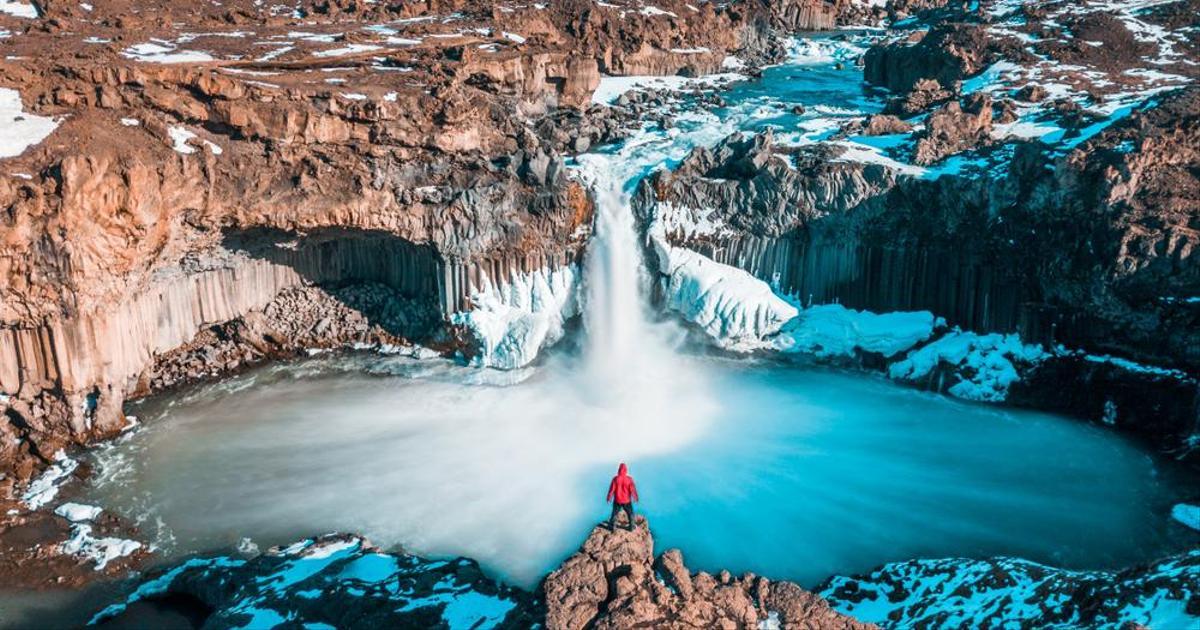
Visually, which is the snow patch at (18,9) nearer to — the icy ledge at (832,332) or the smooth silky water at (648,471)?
the smooth silky water at (648,471)

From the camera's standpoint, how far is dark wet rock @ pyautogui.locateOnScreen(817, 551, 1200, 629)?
51.0 feet

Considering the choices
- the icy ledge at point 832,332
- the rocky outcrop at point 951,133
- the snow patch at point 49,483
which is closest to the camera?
the snow patch at point 49,483

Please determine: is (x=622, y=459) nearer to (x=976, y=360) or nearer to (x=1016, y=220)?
(x=976, y=360)

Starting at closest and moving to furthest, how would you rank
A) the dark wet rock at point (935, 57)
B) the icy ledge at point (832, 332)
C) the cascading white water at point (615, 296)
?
the icy ledge at point (832, 332) → the cascading white water at point (615, 296) → the dark wet rock at point (935, 57)

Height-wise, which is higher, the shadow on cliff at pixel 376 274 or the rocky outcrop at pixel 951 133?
the rocky outcrop at pixel 951 133

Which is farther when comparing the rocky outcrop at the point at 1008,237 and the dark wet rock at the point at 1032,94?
the dark wet rock at the point at 1032,94

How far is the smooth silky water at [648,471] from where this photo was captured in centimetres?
2277

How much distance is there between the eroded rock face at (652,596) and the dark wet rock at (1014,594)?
10.2ft

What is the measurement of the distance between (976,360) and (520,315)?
14.5 meters

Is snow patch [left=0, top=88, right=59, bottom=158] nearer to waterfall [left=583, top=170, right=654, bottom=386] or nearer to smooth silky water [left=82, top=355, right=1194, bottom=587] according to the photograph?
smooth silky water [left=82, top=355, right=1194, bottom=587]

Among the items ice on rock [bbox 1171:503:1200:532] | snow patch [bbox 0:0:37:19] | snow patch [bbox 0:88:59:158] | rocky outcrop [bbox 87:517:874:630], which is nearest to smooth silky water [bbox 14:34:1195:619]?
ice on rock [bbox 1171:503:1200:532]

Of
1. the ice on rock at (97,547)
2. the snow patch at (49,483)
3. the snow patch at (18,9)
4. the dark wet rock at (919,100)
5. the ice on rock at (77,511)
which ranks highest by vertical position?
the snow patch at (18,9)

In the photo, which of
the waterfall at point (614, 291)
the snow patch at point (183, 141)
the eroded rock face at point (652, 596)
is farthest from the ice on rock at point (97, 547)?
the waterfall at point (614, 291)

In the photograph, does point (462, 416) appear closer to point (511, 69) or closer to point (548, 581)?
point (548, 581)
